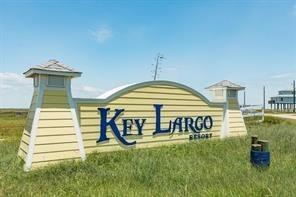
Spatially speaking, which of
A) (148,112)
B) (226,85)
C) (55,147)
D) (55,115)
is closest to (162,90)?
(148,112)

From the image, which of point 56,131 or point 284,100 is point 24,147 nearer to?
point 56,131

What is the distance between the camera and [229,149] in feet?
30.0

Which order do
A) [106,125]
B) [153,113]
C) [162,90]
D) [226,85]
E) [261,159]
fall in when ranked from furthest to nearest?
[226,85]
[162,90]
[153,113]
[106,125]
[261,159]

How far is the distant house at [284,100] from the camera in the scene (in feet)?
290

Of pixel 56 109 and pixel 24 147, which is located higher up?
pixel 56 109

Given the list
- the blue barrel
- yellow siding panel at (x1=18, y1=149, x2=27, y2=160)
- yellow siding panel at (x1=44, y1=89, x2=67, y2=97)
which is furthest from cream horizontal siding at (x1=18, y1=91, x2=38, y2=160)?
the blue barrel

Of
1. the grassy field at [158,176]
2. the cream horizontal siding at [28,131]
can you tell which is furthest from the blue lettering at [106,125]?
the cream horizontal siding at [28,131]

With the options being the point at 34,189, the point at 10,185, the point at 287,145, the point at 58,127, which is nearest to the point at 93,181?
the point at 34,189

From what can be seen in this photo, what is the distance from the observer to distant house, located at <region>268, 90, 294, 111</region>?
88312 mm

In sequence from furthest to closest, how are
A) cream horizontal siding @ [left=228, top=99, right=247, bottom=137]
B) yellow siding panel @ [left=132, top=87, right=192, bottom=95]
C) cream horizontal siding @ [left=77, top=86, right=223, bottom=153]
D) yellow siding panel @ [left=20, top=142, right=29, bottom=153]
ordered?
cream horizontal siding @ [left=228, top=99, right=247, bottom=137]
yellow siding panel @ [left=132, top=87, right=192, bottom=95]
cream horizontal siding @ [left=77, top=86, right=223, bottom=153]
yellow siding panel @ [left=20, top=142, right=29, bottom=153]

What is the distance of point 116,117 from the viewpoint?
9.00m

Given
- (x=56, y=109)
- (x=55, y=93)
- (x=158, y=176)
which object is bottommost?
(x=158, y=176)

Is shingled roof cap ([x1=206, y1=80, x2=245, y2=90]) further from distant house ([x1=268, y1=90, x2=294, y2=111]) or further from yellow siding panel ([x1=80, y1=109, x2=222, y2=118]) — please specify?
distant house ([x1=268, y1=90, x2=294, y2=111])

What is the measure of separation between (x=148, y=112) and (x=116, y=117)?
1.25m
